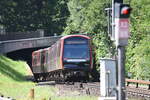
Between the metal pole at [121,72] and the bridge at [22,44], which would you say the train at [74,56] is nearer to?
the bridge at [22,44]

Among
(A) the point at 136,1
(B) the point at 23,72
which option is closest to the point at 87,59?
(A) the point at 136,1

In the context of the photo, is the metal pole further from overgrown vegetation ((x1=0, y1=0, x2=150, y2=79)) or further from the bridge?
the bridge

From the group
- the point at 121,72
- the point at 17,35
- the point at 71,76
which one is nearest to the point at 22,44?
the point at 17,35

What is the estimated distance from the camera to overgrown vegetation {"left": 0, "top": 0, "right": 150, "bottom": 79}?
34647 millimetres

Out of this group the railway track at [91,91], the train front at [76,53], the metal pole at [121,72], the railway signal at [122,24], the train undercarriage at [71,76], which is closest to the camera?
→ the railway signal at [122,24]

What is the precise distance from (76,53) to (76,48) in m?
0.32

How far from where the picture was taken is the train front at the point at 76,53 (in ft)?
108

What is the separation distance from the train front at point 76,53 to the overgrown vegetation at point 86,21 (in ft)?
11.7

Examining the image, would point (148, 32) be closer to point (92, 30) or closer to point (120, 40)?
point (92, 30)

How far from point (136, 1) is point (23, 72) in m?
12.1

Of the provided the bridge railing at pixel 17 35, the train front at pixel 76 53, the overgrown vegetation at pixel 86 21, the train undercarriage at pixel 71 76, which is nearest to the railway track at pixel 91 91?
the train front at pixel 76 53

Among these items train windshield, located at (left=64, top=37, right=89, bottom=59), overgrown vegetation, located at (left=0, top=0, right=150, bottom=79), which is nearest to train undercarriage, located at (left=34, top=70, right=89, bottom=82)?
train windshield, located at (left=64, top=37, right=89, bottom=59)

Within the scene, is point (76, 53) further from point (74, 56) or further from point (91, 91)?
point (91, 91)

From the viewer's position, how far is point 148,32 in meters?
34.0
